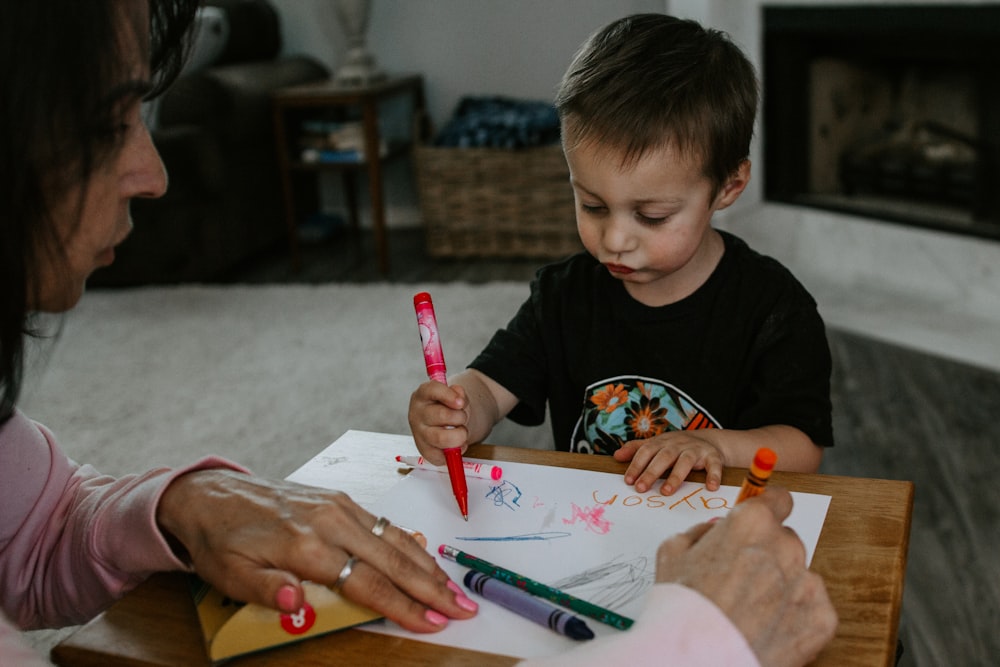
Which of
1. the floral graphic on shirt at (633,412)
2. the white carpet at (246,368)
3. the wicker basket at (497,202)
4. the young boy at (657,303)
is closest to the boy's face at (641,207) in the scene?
the young boy at (657,303)

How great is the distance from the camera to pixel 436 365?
32.4 inches

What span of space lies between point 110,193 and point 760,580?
1.47 ft

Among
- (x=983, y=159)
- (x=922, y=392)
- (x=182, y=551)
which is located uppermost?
(x=182, y=551)

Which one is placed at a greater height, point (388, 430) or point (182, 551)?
point (182, 551)

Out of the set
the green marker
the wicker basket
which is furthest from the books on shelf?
the green marker

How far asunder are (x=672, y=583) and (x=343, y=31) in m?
3.65

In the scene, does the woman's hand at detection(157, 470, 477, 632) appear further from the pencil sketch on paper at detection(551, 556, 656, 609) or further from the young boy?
the young boy

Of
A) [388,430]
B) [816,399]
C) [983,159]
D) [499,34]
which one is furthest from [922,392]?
[499,34]

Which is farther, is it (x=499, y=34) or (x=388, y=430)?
(x=499, y=34)

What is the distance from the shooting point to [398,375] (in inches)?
95.7

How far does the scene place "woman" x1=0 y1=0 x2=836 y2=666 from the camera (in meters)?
0.52

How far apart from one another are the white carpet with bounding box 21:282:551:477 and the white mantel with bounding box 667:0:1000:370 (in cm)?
87

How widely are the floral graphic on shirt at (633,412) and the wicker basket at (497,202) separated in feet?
7.31

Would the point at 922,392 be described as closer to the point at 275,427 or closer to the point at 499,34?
the point at 275,427
